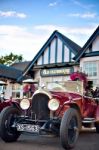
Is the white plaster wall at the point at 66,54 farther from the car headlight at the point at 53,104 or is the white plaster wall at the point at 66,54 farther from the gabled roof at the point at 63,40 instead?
the car headlight at the point at 53,104

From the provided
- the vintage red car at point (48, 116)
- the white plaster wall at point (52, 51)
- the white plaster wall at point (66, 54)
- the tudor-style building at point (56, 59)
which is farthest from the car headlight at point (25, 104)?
the white plaster wall at point (52, 51)

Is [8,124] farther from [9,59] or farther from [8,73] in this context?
[9,59]

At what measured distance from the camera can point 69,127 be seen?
281 inches

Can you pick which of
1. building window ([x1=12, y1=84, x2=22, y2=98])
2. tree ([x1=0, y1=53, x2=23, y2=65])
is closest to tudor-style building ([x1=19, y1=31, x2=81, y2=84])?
building window ([x1=12, y1=84, x2=22, y2=98])

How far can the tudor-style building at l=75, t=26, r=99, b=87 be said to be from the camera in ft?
64.5

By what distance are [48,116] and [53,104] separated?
38 cm

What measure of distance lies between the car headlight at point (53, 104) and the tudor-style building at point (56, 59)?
1355 centimetres

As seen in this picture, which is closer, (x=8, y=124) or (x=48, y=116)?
(x=48, y=116)

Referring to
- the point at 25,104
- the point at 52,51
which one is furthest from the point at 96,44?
the point at 25,104

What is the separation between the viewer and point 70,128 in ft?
23.6

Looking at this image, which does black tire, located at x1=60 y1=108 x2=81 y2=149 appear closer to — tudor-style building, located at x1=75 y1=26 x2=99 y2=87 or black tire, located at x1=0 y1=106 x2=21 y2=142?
black tire, located at x1=0 y1=106 x2=21 y2=142

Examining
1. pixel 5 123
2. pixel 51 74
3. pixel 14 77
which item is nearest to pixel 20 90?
pixel 14 77

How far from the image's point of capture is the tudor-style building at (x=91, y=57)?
19.7m

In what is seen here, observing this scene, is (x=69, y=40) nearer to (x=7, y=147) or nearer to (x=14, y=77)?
(x=14, y=77)
